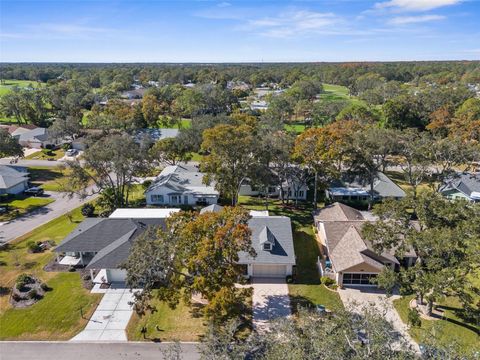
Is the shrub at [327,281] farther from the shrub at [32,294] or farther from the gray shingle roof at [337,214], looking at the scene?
the shrub at [32,294]

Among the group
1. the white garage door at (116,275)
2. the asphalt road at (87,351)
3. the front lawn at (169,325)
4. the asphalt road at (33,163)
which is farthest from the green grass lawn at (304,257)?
the asphalt road at (33,163)

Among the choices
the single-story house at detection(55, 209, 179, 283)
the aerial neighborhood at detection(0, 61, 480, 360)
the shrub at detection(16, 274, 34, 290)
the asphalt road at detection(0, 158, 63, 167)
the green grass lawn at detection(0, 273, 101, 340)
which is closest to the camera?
the aerial neighborhood at detection(0, 61, 480, 360)

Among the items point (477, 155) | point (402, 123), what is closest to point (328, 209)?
point (477, 155)

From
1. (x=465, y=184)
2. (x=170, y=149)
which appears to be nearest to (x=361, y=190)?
(x=465, y=184)

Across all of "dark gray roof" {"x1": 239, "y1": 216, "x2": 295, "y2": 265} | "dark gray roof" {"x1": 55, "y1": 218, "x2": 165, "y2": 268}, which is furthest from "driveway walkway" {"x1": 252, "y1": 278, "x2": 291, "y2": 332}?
"dark gray roof" {"x1": 55, "y1": 218, "x2": 165, "y2": 268}

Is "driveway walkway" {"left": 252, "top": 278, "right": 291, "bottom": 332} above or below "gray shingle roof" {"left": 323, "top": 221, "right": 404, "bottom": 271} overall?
below

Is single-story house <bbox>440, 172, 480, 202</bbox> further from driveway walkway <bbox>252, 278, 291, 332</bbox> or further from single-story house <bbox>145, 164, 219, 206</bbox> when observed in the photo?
single-story house <bbox>145, 164, 219, 206</bbox>
